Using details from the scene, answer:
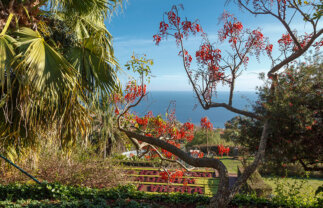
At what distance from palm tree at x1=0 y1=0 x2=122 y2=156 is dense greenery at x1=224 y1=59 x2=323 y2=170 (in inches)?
104

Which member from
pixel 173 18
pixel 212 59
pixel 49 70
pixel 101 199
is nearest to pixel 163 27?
pixel 173 18

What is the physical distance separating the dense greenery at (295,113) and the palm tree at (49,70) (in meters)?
2.63

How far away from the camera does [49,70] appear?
3.48m

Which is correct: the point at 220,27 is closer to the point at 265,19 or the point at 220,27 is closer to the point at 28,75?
the point at 265,19

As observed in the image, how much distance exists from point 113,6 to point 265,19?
10.1 feet

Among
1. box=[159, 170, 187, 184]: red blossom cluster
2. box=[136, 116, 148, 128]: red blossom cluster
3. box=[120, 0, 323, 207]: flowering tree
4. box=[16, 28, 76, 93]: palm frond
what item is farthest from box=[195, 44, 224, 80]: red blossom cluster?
box=[136, 116, 148, 128]: red blossom cluster

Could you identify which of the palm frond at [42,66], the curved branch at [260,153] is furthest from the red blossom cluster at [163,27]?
the curved branch at [260,153]

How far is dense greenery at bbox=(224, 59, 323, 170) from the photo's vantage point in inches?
121

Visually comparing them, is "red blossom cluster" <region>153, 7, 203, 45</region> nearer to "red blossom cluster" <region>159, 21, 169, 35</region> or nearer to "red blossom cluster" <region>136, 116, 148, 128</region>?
"red blossom cluster" <region>159, 21, 169, 35</region>

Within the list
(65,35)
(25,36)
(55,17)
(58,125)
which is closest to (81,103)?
(58,125)

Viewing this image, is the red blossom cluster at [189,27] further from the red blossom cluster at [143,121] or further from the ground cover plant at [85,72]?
the red blossom cluster at [143,121]

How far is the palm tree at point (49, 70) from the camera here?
3.36m

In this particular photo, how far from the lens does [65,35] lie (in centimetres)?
482

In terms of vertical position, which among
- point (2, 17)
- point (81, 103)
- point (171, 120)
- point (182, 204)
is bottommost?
point (182, 204)
